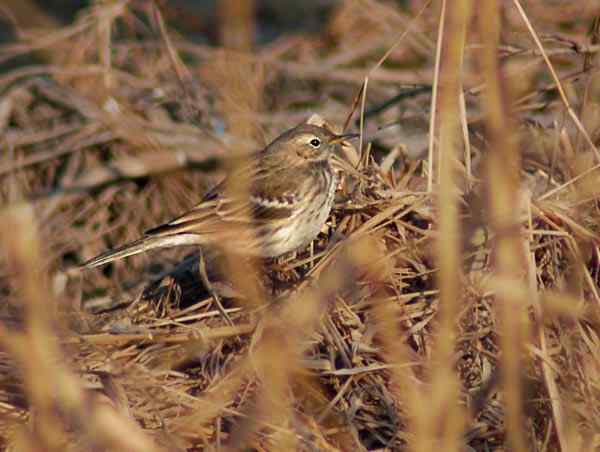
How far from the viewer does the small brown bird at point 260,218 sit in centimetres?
583

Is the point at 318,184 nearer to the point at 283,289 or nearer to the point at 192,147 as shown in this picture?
the point at 283,289

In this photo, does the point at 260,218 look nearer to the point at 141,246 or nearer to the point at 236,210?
the point at 236,210

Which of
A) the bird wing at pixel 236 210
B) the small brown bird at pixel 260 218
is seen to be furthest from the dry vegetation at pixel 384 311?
the bird wing at pixel 236 210

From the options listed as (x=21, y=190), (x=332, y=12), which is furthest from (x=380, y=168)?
(x=332, y=12)

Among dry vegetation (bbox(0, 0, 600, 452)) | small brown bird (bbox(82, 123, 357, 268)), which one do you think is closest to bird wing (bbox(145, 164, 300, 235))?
small brown bird (bbox(82, 123, 357, 268))

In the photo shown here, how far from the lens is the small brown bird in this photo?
5832mm

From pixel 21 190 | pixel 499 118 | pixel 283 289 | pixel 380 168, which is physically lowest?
pixel 21 190

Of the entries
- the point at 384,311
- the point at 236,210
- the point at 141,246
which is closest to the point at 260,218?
the point at 236,210

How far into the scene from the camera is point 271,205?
616 cm

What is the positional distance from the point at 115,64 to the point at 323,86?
194cm

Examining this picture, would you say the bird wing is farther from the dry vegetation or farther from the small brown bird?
the dry vegetation

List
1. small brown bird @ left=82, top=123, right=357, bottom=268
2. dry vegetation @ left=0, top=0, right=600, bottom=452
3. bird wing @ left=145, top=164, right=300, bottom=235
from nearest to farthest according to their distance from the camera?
1. dry vegetation @ left=0, top=0, right=600, bottom=452
2. small brown bird @ left=82, top=123, right=357, bottom=268
3. bird wing @ left=145, top=164, right=300, bottom=235

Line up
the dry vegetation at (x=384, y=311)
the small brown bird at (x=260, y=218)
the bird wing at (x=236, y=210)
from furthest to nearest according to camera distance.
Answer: the bird wing at (x=236, y=210)
the small brown bird at (x=260, y=218)
the dry vegetation at (x=384, y=311)

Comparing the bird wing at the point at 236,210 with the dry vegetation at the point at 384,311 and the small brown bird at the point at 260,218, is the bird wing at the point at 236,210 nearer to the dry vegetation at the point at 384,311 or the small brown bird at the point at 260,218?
the small brown bird at the point at 260,218
